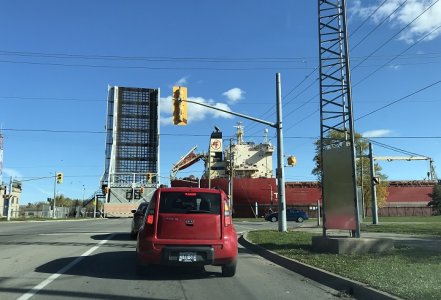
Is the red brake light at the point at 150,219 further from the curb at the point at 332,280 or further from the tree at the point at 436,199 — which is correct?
the tree at the point at 436,199

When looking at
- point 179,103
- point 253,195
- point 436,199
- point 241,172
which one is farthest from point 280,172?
point 241,172

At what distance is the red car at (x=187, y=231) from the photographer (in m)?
9.73

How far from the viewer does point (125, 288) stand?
352 inches

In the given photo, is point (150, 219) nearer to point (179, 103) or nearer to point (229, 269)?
point (229, 269)

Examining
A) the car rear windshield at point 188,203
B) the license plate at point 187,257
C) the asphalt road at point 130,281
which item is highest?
the car rear windshield at point 188,203

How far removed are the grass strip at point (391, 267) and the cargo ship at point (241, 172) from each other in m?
46.5

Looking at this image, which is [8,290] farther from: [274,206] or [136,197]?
[136,197]

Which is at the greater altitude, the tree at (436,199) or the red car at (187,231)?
the tree at (436,199)

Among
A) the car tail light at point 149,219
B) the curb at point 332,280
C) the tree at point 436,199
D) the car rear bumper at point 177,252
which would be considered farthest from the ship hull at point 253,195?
A: the car rear bumper at point 177,252

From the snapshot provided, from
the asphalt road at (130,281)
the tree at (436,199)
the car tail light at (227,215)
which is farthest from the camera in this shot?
the tree at (436,199)

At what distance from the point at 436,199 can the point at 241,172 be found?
27.0 metres

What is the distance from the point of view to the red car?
9.73 meters

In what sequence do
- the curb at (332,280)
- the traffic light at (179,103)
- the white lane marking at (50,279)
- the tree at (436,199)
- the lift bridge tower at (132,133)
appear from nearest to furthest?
the curb at (332,280) → the white lane marking at (50,279) → the traffic light at (179,103) → the tree at (436,199) → the lift bridge tower at (132,133)

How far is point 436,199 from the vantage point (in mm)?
63750
